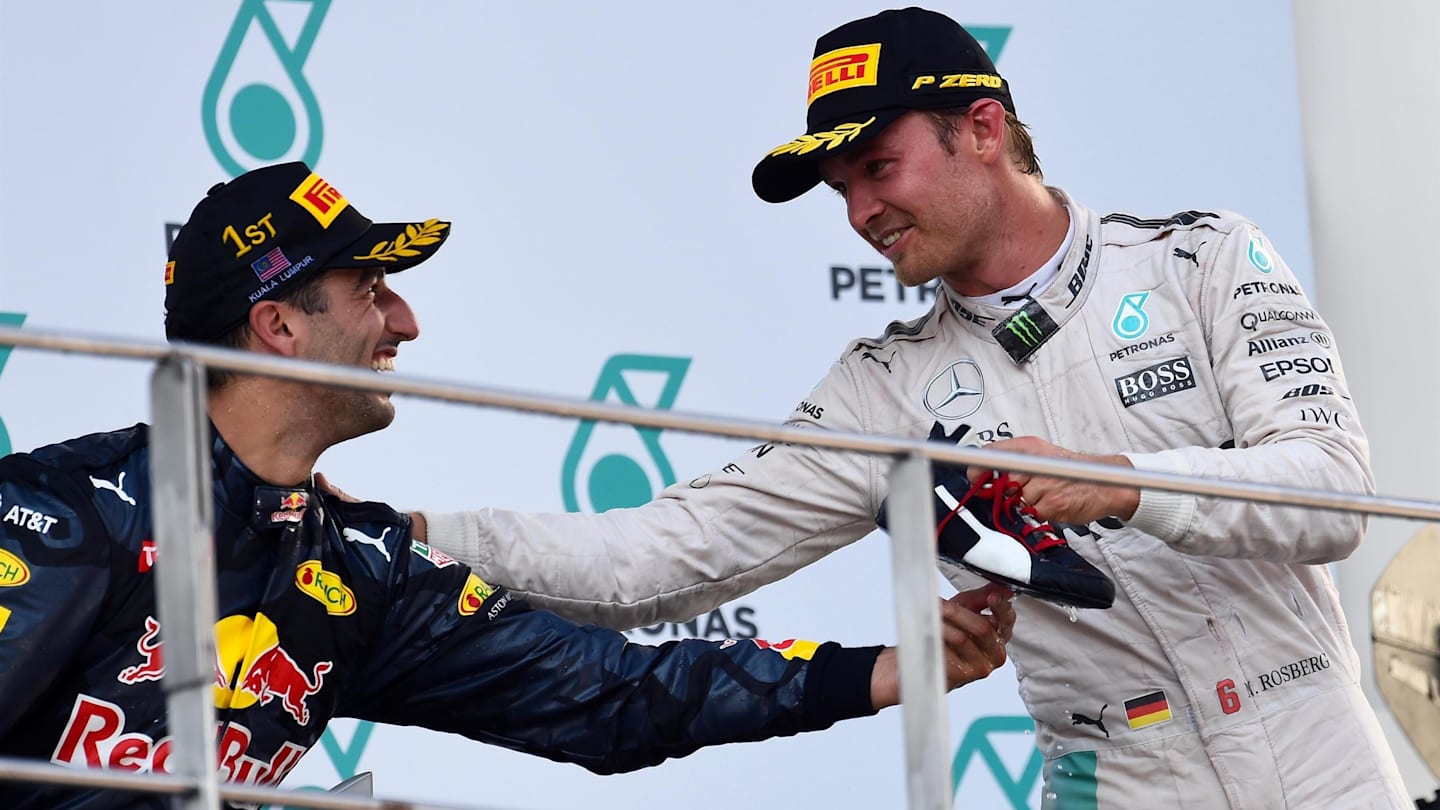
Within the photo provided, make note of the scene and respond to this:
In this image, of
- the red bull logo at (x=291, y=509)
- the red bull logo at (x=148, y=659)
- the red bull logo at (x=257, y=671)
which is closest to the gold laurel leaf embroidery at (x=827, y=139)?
the red bull logo at (x=291, y=509)

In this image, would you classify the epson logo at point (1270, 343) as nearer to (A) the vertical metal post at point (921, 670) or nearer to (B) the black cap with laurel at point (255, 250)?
(A) the vertical metal post at point (921, 670)

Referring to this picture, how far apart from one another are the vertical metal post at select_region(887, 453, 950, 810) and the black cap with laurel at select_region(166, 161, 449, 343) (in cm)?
90

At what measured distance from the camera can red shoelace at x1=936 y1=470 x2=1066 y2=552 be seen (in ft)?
6.63

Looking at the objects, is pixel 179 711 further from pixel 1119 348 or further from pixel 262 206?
pixel 1119 348

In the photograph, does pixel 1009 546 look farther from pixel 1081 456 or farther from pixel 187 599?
pixel 187 599

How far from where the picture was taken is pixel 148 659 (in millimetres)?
1949

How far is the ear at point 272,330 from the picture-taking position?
222cm

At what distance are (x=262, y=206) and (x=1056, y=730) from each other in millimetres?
1017

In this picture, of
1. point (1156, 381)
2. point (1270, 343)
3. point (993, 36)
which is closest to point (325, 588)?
point (1156, 381)

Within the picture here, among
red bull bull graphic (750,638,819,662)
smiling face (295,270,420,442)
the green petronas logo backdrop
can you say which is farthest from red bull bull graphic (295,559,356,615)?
the green petronas logo backdrop

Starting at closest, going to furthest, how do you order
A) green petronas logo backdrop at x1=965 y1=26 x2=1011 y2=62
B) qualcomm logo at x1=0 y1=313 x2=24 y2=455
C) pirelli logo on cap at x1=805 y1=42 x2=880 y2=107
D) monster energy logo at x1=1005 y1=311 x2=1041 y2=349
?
monster energy logo at x1=1005 y1=311 x2=1041 y2=349 < pirelli logo on cap at x1=805 y1=42 x2=880 y2=107 < qualcomm logo at x1=0 y1=313 x2=24 y2=455 < green petronas logo backdrop at x1=965 y1=26 x2=1011 y2=62

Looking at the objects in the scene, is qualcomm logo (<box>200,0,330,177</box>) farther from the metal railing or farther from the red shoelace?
the metal railing

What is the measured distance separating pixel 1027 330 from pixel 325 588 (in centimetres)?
81

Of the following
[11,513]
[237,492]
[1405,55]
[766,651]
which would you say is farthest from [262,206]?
[1405,55]
